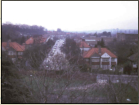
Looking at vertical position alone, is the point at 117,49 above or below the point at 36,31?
below

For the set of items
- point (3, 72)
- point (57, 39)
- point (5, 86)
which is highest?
point (57, 39)

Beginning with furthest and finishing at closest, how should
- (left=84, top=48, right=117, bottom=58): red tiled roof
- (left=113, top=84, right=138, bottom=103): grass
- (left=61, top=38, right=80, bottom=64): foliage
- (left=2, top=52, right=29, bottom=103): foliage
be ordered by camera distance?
(left=84, top=48, right=117, bottom=58): red tiled roof → (left=61, top=38, right=80, bottom=64): foliage → (left=2, top=52, right=29, bottom=103): foliage → (left=113, top=84, right=138, bottom=103): grass

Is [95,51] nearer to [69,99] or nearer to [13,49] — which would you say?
[69,99]

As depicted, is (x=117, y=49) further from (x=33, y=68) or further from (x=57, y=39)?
(x=33, y=68)

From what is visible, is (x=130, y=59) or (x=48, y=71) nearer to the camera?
(x=48, y=71)

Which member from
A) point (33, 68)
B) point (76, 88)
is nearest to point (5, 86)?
point (33, 68)

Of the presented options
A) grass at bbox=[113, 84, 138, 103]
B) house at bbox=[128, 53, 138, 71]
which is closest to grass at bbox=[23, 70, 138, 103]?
grass at bbox=[113, 84, 138, 103]

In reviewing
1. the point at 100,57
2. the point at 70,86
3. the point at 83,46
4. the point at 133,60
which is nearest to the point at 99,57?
the point at 100,57

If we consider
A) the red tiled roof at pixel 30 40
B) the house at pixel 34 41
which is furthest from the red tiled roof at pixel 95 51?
the red tiled roof at pixel 30 40

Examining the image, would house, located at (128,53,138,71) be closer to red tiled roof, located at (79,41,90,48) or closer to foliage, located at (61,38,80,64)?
red tiled roof, located at (79,41,90,48)
